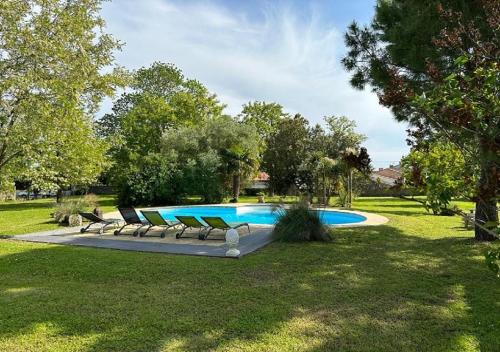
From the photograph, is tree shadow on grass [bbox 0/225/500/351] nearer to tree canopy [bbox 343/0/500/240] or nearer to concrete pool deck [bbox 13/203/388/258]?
concrete pool deck [bbox 13/203/388/258]

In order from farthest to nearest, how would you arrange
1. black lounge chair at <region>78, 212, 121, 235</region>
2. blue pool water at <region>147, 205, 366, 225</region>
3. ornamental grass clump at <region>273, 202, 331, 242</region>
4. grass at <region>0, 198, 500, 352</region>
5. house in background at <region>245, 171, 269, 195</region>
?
house in background at <region>245, 171, 269, 195</region>, blue pool water at <region>147, 205, 366, 225</region>, black lounge chair at <region>78, 212, 121, 235</region>, ornamental grass clump at <region>273, 202, 331, 242</region>, grass at <region>0, 198, 500, 352</region>

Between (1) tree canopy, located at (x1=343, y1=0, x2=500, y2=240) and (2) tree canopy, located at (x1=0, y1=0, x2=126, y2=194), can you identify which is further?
(2) tree canopy, located at (x1=0, y1=0, x2=126, y2=194)

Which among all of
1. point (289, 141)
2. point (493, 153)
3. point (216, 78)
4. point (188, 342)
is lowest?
point (188, 342)

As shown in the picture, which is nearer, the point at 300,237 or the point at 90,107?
the point at 300,237

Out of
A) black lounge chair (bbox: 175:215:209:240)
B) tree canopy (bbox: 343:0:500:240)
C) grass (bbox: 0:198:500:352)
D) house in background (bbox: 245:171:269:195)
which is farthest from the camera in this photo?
house in background (bbox: 245:171:269:195)

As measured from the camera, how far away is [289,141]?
37.7 m

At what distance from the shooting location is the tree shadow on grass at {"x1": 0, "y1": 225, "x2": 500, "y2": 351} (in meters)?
4.14

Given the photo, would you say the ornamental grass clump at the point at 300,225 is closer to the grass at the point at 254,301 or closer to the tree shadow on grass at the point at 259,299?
the grass at the point at 254,301

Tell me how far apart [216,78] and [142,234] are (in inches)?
745

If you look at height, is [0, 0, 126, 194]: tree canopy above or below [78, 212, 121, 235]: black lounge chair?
above

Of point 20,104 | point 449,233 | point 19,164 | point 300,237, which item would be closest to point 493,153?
point 300,237

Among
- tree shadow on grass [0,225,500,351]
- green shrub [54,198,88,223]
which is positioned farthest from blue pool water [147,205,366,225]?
tree shadow on grass [0,225,500,351]

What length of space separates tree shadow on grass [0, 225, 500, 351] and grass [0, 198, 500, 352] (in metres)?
0.02

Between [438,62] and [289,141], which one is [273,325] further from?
[289,141]
